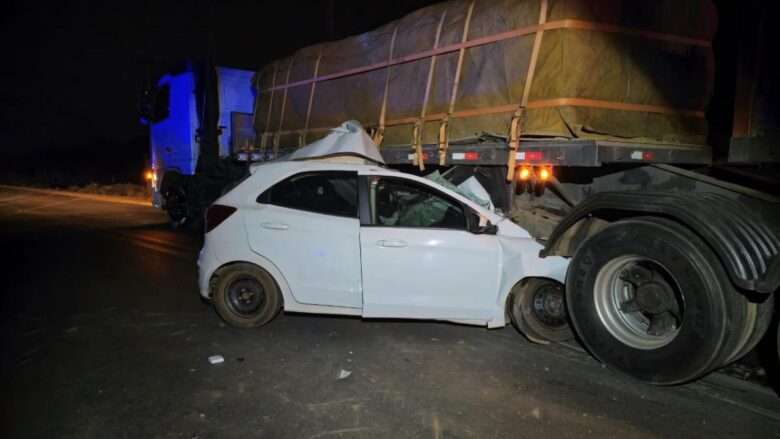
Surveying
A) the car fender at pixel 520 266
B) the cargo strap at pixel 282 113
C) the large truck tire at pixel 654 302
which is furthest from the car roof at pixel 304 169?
the cargo strap at pixel 282 113

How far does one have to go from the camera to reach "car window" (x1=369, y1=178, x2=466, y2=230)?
468 centimetres

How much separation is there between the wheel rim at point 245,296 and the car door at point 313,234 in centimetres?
40

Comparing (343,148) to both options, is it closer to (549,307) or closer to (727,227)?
(549,307)

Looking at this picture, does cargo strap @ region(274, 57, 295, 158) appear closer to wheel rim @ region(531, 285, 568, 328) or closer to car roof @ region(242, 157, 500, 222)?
car roof @ region(242, 157, 500, 222)

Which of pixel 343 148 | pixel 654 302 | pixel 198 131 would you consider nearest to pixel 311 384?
pixel 343 148

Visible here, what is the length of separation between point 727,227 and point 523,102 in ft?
6.73

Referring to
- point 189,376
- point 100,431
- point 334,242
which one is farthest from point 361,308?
point 100,431

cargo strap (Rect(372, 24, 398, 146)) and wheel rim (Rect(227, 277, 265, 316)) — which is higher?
cargo strap (Rect(372, 24, 398, 146))

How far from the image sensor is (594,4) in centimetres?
443

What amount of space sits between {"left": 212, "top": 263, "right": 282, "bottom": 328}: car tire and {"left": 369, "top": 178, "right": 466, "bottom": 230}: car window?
1.28m

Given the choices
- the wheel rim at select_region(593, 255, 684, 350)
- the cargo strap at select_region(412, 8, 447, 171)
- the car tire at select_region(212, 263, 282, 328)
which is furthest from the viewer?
the cargo strap at select_region(412, 8, 447, 171)

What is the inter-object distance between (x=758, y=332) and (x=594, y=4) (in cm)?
291

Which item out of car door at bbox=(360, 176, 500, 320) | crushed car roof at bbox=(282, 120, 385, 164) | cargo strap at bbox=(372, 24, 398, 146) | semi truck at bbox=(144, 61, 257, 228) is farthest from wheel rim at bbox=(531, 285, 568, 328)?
semi truck at bbox=(144, 61, 257, 228)

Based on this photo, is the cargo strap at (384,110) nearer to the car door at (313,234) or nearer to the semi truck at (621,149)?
the semi truck at (621,149)
